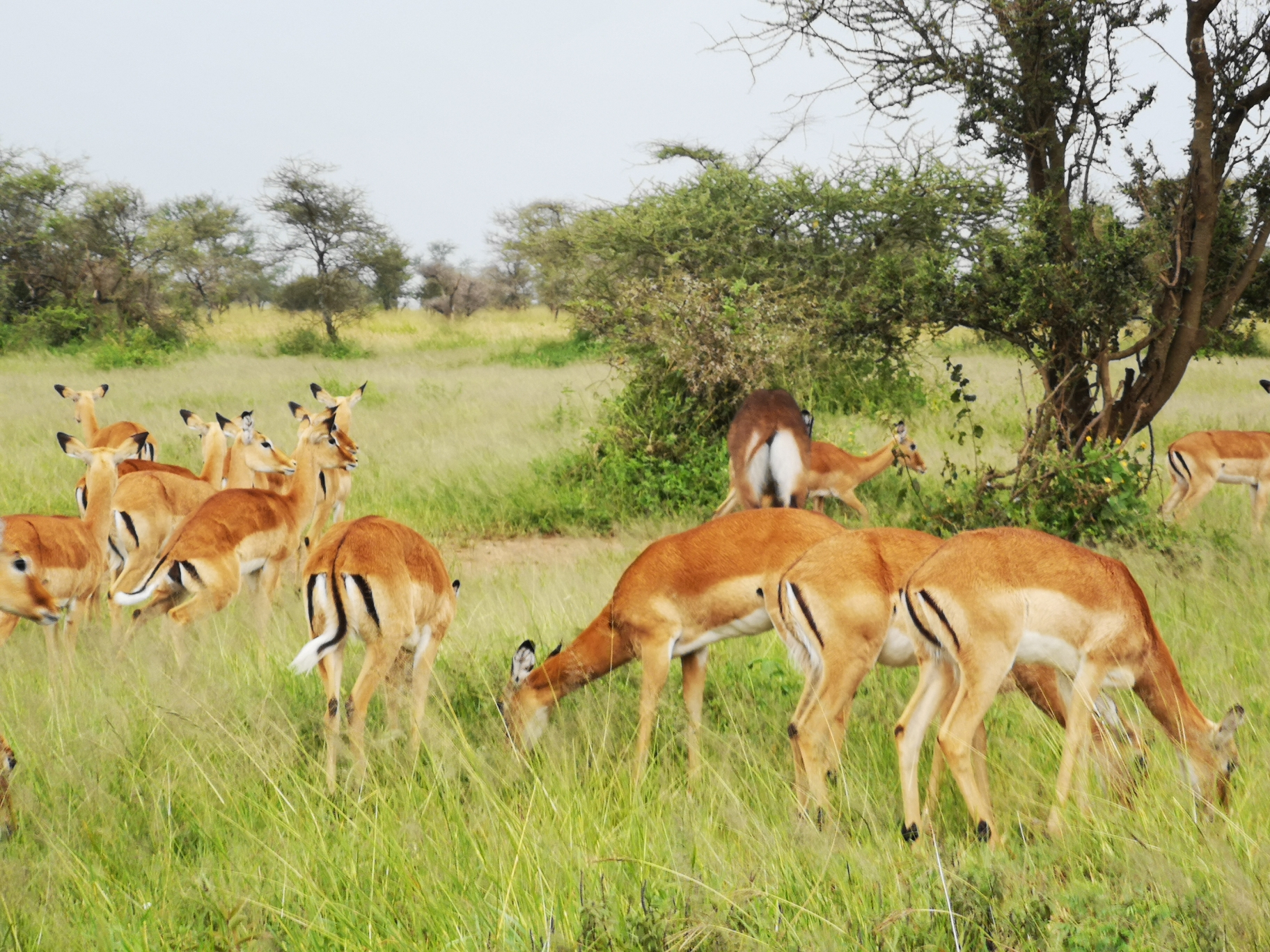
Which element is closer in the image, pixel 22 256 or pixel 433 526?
pixel 433 526

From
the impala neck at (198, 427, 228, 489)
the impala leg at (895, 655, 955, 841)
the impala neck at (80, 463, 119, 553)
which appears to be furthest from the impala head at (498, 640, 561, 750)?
the impala neck at (198, 427, 228, 489)

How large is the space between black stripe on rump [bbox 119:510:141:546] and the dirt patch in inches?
77.6

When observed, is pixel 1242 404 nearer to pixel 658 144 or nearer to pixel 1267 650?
pixel 1267 650

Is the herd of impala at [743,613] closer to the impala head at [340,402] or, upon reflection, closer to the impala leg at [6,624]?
the impala leg at [6,624]

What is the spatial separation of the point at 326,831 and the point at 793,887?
4.35ft

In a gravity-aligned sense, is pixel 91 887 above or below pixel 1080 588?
below

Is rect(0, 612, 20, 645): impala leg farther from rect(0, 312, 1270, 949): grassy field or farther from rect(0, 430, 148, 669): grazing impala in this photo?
rect(0, 312, 1270, 949): grassy field

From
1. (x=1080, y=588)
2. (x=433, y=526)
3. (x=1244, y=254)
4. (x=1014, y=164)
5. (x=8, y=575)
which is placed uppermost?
(x=1014, y=164)

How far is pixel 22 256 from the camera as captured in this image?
25.1 m

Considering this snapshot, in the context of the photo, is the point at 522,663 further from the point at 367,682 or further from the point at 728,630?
the point at 728,630

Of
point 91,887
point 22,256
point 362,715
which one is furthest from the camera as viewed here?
point 22,256

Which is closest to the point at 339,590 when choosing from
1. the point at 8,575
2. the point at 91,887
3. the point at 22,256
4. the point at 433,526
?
the point at 91,887

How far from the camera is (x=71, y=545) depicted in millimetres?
5035

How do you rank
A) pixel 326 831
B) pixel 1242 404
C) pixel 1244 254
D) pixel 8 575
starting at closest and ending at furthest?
1. pixel 326 831
2. pixel 8 575
3. pixel 1244 254
4. pixel 1242 404
